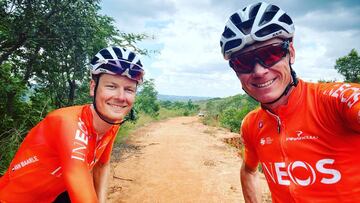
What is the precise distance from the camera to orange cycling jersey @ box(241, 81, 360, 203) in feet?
5.63

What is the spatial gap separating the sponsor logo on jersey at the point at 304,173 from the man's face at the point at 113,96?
4.31 ft

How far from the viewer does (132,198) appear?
711 cm

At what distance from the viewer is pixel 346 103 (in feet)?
5.33

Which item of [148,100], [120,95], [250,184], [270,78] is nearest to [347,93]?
[270,78]

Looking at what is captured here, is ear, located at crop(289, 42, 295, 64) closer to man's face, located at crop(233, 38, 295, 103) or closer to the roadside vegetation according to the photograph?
man's face, located at crop(233, 38, 295, 103)

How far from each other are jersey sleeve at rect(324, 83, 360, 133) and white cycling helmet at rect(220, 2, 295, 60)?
1.73 ft

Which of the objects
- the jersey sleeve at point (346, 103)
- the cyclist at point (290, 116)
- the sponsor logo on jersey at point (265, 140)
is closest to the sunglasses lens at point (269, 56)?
the cyclist at point (290, 116)

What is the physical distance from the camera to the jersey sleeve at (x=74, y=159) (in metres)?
2.10

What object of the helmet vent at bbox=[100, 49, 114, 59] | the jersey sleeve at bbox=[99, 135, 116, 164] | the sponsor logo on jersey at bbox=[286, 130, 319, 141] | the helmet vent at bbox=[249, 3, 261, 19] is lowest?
the jersey sleeve at bbox=[99, 135, 116, 164]

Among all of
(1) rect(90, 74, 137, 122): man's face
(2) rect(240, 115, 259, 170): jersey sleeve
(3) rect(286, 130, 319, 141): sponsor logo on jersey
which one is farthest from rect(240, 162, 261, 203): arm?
(1) rect(90, 74, 137, 122): man's face

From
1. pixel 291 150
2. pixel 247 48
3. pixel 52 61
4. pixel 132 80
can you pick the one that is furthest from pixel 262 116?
pixel 52 61

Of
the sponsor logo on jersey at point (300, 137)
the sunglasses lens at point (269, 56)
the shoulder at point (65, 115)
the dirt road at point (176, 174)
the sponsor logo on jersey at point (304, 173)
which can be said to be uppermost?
the sunglasses lens at point (269, 56)

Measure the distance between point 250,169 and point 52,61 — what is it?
6.77 meters

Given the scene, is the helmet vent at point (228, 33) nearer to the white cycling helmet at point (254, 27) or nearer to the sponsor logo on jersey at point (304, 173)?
the white cycling helmet at point (254, 27)
